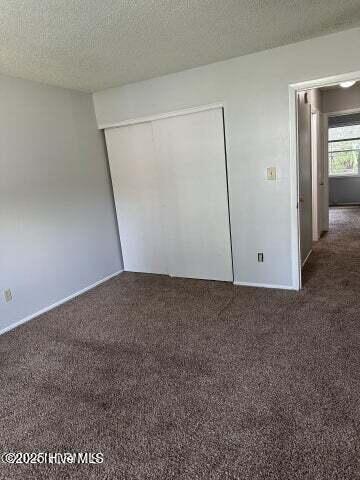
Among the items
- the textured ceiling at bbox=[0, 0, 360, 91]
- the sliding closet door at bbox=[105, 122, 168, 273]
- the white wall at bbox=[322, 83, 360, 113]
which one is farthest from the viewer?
the white wall at bbox=[322, 83, 360, 113]

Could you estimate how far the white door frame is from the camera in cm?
287

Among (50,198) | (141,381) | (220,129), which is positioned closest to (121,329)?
(141,381)

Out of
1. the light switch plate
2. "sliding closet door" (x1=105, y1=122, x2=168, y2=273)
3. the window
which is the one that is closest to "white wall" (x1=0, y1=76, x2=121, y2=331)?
"sliding closet door" (x1=105, y1=122, x2=168, y2=273)

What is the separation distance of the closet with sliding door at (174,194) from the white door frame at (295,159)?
706mm

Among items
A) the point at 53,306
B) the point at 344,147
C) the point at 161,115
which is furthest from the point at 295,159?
the point at 344,147

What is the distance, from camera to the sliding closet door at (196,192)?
353 cm

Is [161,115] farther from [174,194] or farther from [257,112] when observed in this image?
[257,112]

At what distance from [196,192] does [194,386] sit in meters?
2.25

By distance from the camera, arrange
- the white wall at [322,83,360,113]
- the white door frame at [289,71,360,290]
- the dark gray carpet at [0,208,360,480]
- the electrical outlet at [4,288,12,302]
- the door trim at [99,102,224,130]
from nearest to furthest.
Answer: the dark gray carpet at [0,208,360,480]
the white door frame at [289,71,360,290]
the electrical outlet at [4,288,12,302]
the door trim at [99,102,224,130]
the white wall at [322,83,360,113]

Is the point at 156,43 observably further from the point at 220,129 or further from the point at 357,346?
the point at 357,346

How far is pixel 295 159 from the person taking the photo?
3.15m

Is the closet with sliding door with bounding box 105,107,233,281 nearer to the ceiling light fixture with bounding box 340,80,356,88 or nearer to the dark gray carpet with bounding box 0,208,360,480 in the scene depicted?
the dark gray carpet with bounding box 0,208,360,480

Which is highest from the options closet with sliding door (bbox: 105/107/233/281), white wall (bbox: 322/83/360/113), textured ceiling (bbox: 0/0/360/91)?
textured ceiling (bbox: 0/0/360/91)

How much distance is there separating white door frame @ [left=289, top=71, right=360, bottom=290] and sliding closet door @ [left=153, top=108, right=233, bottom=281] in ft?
2.32
